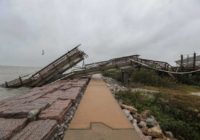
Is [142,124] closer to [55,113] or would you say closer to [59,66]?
[55,113]

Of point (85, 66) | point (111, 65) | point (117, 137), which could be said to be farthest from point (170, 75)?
point (117, 137)

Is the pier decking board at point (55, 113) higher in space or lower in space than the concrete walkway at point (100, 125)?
higher

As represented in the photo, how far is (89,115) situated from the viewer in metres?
5.00

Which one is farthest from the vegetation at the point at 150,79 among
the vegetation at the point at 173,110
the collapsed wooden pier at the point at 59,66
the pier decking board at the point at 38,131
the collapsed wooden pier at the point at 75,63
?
the pier decking board at the point at 38,131

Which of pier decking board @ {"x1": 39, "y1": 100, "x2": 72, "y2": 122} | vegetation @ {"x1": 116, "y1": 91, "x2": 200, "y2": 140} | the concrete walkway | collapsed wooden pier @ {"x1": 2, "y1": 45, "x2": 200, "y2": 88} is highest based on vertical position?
collapsed wooden pier @ {"x1": 2, "y1": 45, "x2": 200, "y2": 88}

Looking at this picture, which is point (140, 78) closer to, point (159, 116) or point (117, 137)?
point (159, 116)

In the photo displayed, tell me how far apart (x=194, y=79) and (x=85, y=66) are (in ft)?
26.7

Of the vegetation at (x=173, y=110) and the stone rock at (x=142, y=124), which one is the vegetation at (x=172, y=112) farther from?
the stone rock at (x=142, y=124)

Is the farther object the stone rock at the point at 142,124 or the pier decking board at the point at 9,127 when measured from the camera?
the stone rock at the point at 142,124

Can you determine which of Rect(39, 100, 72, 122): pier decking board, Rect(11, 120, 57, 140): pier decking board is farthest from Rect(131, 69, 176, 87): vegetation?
Rect(11, 120, 57, 140): pier decking board

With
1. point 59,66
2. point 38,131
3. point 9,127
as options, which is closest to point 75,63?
point 59,66

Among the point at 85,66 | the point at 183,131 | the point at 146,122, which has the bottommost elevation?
the point at 183,131

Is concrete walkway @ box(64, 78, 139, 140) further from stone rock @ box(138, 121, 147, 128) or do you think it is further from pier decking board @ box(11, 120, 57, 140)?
stone rock @ box(138, 121, 147, 128)

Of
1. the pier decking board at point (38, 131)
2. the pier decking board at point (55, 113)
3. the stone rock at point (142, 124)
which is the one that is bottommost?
the stone rock at point (142, 124)
